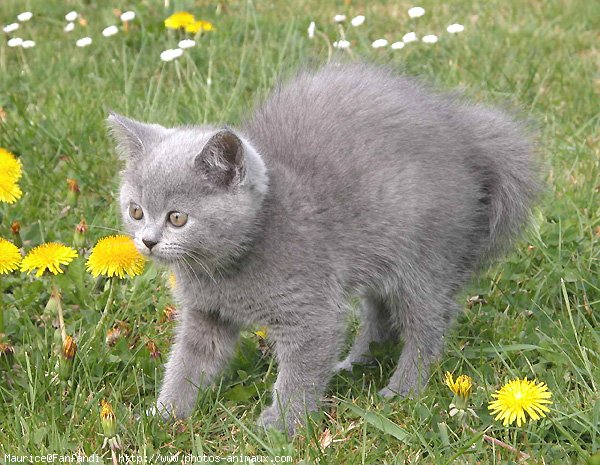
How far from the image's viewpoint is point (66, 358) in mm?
3037

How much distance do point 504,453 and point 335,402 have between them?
630mm

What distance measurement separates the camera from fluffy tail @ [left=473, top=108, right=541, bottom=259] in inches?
137

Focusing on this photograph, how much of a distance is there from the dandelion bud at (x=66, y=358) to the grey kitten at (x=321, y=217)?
0.33 meters

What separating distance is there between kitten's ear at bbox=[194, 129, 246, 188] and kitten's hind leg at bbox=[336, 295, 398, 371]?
2.85ft

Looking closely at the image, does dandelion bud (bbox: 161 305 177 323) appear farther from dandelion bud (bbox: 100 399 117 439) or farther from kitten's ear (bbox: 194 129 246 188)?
dandelion bud (bbox: 100 399 117 439)

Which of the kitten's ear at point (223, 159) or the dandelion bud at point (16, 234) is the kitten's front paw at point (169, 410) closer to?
the kitten's ear at point (223, 159)

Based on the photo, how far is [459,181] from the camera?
3.36 metres

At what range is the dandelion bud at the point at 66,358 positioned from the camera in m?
3.03

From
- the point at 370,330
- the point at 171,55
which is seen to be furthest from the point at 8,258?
the point at 171,55

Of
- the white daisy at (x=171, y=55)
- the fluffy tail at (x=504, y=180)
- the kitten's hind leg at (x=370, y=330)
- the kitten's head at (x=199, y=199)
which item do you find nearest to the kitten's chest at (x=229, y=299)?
the kitten's head at (x=199, y=199)

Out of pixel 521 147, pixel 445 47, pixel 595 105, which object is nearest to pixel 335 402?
pixel 521 147

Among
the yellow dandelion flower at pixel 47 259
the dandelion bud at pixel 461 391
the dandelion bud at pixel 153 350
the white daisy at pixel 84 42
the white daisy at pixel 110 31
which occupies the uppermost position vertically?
the yellow dandelion flower at pixel 47 259

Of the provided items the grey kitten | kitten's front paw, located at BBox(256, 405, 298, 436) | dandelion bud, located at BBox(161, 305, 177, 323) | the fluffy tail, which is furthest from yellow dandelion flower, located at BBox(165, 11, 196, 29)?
kitten's front paw, located at BBox(256, 405, 298, 436)

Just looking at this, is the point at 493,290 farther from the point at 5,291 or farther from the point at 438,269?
the point at 5,291
